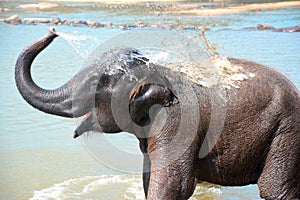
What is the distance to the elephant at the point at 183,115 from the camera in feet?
11.4

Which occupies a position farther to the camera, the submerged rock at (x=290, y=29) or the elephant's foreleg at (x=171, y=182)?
the submerged rock at (x=290, y=29)

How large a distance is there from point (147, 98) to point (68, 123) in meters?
3.19

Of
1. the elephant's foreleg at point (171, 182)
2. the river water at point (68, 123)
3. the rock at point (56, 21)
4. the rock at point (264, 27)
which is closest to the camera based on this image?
the elephant's foreleg at point (171, 182)

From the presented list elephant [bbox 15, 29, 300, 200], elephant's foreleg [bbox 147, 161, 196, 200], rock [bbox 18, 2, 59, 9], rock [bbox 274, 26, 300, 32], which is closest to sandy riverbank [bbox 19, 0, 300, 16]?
rock [bbox 18, 2, 59, 9]

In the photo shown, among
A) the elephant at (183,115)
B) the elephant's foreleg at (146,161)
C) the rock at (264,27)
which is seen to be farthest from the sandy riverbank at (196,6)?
the elephant at (183,115)

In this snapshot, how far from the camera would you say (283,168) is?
3.56 m

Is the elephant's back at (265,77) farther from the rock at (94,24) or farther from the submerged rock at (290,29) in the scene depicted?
the submerged rock at (290,29)

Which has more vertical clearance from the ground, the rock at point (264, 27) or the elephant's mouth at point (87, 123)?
the elephant's mouth at point (87, 123)

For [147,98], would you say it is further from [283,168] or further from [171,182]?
[283,168]

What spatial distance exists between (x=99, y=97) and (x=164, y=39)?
23.4 inches

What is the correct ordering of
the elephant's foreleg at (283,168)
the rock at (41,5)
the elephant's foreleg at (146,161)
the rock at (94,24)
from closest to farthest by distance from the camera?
the elephant's foreleg at (283,168)
the elephant's foreleg at (146,161)
the rock at (94,24)
the rock at (41,5)

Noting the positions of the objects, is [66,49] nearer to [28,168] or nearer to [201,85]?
[28,168]

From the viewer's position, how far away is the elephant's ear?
347 cm

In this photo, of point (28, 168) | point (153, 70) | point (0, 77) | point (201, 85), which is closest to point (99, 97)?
point (153, 70)
